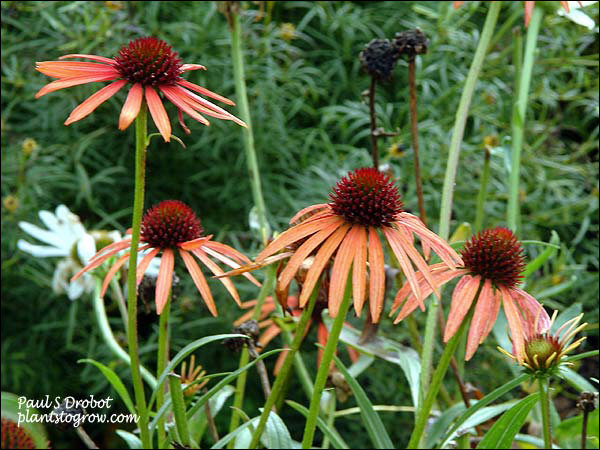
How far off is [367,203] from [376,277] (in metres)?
0.06

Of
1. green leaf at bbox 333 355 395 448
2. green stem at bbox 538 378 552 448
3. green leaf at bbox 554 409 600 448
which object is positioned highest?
green stem at bbox 538 378 552 448

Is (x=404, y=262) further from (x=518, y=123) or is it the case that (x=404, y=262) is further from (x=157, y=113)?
(x=518, y=123)

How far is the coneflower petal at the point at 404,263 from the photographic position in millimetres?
499

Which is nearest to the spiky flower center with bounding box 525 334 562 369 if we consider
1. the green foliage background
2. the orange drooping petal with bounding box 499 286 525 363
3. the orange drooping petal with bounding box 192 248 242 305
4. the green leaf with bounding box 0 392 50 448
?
the orange drooping petal with bounding box 499 286 525 363

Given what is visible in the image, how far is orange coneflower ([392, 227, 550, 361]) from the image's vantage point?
58 centimetres

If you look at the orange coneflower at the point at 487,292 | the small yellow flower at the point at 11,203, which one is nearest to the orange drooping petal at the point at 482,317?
the orange coneflower at the point at 487,292

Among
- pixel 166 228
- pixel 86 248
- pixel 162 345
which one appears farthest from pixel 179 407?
pixel 86 248

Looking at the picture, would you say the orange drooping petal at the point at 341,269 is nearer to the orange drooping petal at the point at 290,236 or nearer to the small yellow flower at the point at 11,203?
the orange drooping petal at the point at 290,236

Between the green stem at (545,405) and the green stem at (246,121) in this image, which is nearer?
the green stem at (545,405)

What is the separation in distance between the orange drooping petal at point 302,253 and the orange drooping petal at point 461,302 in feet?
0.37

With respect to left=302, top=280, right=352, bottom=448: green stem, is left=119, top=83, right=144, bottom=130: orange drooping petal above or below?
above

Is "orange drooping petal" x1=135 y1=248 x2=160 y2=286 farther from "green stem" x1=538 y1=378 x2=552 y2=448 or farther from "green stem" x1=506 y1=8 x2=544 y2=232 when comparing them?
"green stem" x1=506 y1=8 x2=544 y2=232

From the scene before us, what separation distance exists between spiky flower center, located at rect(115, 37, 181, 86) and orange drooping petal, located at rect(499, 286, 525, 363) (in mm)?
312

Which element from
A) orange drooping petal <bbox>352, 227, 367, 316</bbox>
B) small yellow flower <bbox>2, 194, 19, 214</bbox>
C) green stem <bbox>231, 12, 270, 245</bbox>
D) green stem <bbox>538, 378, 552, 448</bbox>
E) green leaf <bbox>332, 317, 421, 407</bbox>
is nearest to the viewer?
orange drooping petal <bbox>352, 227, 367, 316</bbox>
